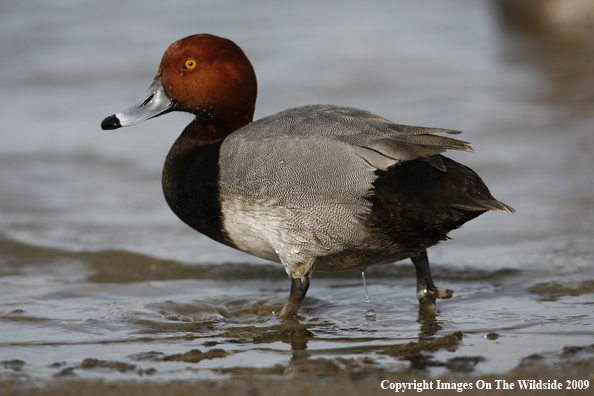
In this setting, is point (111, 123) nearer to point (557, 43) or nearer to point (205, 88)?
point (205, 88)

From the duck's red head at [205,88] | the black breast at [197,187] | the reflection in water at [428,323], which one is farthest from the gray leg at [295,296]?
the duck's red head at [205,88]

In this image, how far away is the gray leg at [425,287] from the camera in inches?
150

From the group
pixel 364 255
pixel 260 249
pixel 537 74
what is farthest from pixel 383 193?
pixel 537 74

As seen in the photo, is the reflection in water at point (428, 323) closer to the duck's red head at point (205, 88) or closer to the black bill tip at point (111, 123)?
the duck's red head at point (205, 88)

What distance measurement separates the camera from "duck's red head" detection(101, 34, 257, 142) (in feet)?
13.1

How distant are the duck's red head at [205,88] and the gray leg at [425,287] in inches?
51.6

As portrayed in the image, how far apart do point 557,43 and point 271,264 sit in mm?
9741

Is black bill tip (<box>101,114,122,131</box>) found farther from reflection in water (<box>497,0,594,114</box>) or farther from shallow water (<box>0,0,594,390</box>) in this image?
reflection in water (<box>497,0,594,114</box>)

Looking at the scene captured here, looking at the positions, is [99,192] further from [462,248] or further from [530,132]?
[530,132]

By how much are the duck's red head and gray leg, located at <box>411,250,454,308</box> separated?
1.31m
